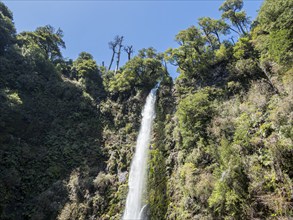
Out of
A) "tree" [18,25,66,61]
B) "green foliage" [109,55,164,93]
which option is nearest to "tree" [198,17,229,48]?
"green foliage" [109,55,164,93]

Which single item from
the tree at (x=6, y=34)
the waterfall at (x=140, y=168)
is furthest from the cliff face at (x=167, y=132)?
the waterfall at (x=140, y=168)

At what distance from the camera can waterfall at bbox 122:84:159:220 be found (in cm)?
1406

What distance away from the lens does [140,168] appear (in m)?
16.2

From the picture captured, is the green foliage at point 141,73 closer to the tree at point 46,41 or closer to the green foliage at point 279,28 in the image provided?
the green foliage at point 279,28

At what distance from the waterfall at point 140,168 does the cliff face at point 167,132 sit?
23.7 inches

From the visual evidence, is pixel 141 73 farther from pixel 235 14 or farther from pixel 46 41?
pixel 46 41

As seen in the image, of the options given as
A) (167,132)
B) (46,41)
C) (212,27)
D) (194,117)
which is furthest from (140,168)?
(46,41)

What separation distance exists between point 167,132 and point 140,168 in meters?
3.32

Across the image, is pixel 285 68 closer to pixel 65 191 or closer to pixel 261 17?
pixel 261 17

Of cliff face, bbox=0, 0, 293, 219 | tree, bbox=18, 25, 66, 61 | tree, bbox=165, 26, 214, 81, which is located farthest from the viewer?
tree, bbox=18, 25, 66, 61

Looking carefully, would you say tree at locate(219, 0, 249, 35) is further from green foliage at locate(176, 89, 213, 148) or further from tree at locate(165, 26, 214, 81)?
green foliage at locate(176, 89, 213, 148)

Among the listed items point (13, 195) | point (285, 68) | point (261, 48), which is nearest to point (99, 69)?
point (13, 195)

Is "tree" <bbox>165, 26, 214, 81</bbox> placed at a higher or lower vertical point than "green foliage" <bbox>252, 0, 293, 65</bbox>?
higher

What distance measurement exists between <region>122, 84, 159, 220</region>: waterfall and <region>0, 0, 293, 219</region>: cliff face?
60 centimetres
